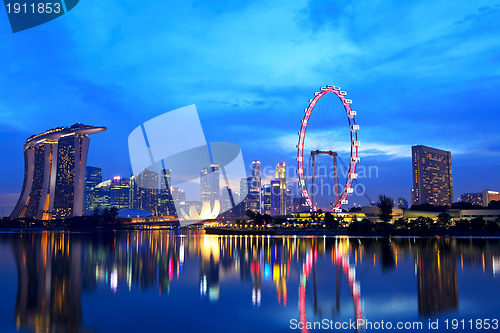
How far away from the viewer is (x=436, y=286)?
2458 cm

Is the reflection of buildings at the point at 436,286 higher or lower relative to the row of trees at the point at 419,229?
higher

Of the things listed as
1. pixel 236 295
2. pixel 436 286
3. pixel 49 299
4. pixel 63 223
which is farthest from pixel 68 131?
pixel 436 286

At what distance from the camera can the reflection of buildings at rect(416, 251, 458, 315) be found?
63.4 feet

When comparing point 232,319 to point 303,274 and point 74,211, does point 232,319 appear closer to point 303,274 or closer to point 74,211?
point 303,274

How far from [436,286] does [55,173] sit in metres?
179

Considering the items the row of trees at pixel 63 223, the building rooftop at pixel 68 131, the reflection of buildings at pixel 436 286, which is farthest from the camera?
the row of trees at pixel 63 223

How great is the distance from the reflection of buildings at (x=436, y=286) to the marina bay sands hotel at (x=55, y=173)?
16171cm

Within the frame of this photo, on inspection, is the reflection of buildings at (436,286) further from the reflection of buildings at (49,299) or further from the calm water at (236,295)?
the reflection of buildings at (49,299)

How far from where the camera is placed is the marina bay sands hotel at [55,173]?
176 metres

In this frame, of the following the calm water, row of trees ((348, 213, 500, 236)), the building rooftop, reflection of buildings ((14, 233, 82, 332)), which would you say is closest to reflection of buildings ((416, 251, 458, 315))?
the calm water

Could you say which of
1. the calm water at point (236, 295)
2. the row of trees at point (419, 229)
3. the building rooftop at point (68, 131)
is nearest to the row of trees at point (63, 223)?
the building rooftop at point (68, 131)

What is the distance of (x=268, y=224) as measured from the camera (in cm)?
15000

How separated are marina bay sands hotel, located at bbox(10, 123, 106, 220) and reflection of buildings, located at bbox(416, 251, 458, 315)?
531ft

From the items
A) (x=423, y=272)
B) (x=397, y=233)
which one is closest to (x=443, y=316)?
(x=423, y=272)
